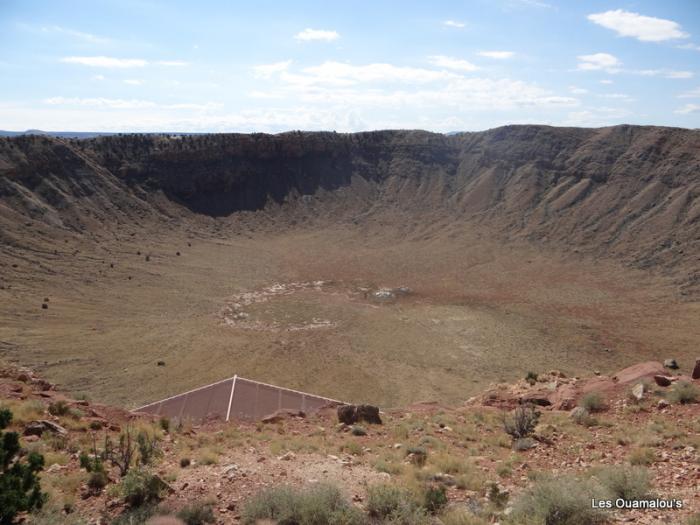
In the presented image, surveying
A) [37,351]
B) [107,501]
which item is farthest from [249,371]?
[107,501]

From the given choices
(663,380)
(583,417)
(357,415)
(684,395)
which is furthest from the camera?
(663,380)

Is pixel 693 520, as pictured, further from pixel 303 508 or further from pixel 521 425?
pixel 521 425

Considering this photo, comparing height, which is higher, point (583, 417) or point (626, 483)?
point (626, 483)

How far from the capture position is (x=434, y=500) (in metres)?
8.25

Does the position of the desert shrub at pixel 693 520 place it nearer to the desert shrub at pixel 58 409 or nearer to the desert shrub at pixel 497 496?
the desert shrub at pixel 497 496

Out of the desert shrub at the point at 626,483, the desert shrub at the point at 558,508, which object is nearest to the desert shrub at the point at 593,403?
the desert shrub at the point at 626,483

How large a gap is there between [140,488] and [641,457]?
365 inches

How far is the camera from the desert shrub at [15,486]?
6676 mm

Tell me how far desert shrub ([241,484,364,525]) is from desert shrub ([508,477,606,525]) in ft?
7.96

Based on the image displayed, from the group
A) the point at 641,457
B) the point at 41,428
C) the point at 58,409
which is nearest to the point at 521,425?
the point at 641,457

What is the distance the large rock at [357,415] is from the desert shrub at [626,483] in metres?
7.28

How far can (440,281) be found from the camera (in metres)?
46.8

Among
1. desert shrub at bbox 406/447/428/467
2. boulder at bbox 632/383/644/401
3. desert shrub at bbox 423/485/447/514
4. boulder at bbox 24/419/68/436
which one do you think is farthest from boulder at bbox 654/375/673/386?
boulder at bbox 24/419/68/436

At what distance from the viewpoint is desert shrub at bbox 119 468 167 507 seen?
26.2 feet
